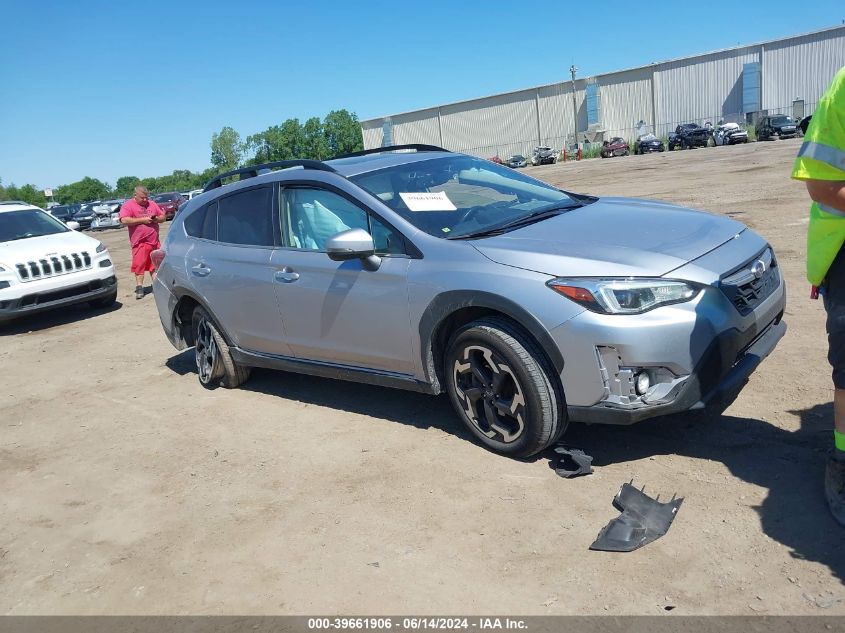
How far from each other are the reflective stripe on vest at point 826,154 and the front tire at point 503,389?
151 cm

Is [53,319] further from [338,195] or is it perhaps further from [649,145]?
[649,145]

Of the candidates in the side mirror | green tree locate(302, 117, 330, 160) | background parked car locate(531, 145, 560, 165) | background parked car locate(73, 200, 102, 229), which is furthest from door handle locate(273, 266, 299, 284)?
green tree locate(302, 117, 330, 160)

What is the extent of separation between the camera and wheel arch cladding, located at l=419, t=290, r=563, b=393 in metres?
3.59

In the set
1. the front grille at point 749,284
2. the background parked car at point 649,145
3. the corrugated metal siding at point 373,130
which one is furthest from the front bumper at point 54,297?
the corrugated metal siding at point 373,130

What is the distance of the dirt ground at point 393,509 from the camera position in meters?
2.89

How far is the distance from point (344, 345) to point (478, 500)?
1.47 metres

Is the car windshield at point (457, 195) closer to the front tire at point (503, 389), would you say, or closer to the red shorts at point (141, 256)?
the front tire at point (503, 389)

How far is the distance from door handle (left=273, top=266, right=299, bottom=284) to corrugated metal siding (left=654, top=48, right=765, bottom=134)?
59419 mm

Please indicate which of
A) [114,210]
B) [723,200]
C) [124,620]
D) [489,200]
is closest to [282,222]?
[489,200]

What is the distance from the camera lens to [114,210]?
42406mm

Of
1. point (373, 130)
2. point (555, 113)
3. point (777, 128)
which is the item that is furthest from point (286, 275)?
point (373, 130)

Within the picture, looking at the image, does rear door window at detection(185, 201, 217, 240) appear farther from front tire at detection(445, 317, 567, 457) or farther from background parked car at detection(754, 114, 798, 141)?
background parked car at detection(754, 114, 798, 141)

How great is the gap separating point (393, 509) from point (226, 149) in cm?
12853

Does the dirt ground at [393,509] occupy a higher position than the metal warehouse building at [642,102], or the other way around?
the metal warehouse building at [642,102]
